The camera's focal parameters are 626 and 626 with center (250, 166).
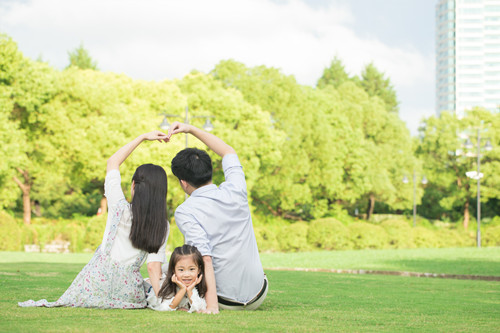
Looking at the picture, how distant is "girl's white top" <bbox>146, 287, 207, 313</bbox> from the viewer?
18.7 feet

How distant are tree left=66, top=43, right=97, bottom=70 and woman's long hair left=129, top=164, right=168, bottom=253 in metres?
68.5

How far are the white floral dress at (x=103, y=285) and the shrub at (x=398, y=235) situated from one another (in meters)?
31.0

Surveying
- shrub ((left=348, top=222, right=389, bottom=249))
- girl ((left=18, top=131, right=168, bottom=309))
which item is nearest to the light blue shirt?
girl ((left=18, top=131, right=168, bottom=309))

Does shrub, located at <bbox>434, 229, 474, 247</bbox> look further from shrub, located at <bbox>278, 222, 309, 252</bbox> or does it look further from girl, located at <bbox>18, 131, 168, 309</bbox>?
girl, located at <bbox>18, 131, 168, 309</bbox>

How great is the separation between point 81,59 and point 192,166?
228 feet

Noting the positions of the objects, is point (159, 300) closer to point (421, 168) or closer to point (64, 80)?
point (64, 80)

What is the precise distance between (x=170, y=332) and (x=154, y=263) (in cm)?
158

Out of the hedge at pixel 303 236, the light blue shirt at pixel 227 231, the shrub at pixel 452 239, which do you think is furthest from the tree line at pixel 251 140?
the light blue shirt at pixel 227 231

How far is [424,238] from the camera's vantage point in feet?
120

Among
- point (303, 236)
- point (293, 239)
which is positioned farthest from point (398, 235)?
point (293, 239)

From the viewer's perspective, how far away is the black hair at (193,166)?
5727mm

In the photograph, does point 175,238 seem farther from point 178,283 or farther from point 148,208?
point 178,283

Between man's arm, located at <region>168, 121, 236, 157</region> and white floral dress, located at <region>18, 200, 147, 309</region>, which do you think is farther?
man's arm, located at <region>168, 121, 236, 157</region>

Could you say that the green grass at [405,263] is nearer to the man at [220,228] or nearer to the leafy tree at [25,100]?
the man at [220,228]
